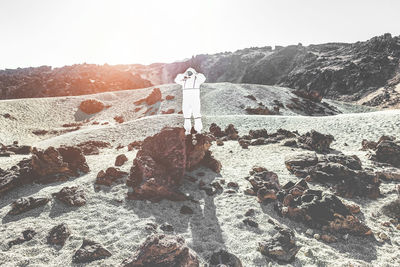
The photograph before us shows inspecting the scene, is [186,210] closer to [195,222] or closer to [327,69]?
[195,222]

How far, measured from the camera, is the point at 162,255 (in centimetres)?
525

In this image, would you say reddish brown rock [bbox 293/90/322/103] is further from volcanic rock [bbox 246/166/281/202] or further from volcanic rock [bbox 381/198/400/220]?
volcanic rock [bbox 381/198/400/220]

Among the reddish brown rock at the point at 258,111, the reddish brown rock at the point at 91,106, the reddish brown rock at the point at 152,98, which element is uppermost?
the reddish brown rock at the point at 152,98

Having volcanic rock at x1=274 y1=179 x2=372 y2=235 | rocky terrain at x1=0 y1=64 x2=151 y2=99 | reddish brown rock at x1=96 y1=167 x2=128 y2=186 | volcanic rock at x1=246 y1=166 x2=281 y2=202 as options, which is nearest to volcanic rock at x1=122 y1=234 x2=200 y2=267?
volcanic rock at x1=274 y1=179 x2=372 y2=235

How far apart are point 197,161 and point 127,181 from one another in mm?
3776

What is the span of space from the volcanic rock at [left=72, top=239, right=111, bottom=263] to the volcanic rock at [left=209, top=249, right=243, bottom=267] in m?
2.61

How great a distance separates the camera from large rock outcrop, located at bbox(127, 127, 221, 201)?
8.88 m

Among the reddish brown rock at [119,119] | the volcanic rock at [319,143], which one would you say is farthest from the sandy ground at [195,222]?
the reddish brown rock at [119,119]

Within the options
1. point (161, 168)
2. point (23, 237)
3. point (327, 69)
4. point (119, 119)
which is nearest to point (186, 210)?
point (161, 168)

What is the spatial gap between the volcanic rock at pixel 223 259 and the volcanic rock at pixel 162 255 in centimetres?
45

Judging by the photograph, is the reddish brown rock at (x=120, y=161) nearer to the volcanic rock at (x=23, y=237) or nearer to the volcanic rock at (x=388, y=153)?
the volcanic rock at (x=23, y=237)

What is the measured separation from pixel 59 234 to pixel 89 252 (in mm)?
1325

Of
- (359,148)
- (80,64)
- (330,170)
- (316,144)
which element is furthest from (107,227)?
(80,64)

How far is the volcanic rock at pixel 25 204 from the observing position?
752cm
